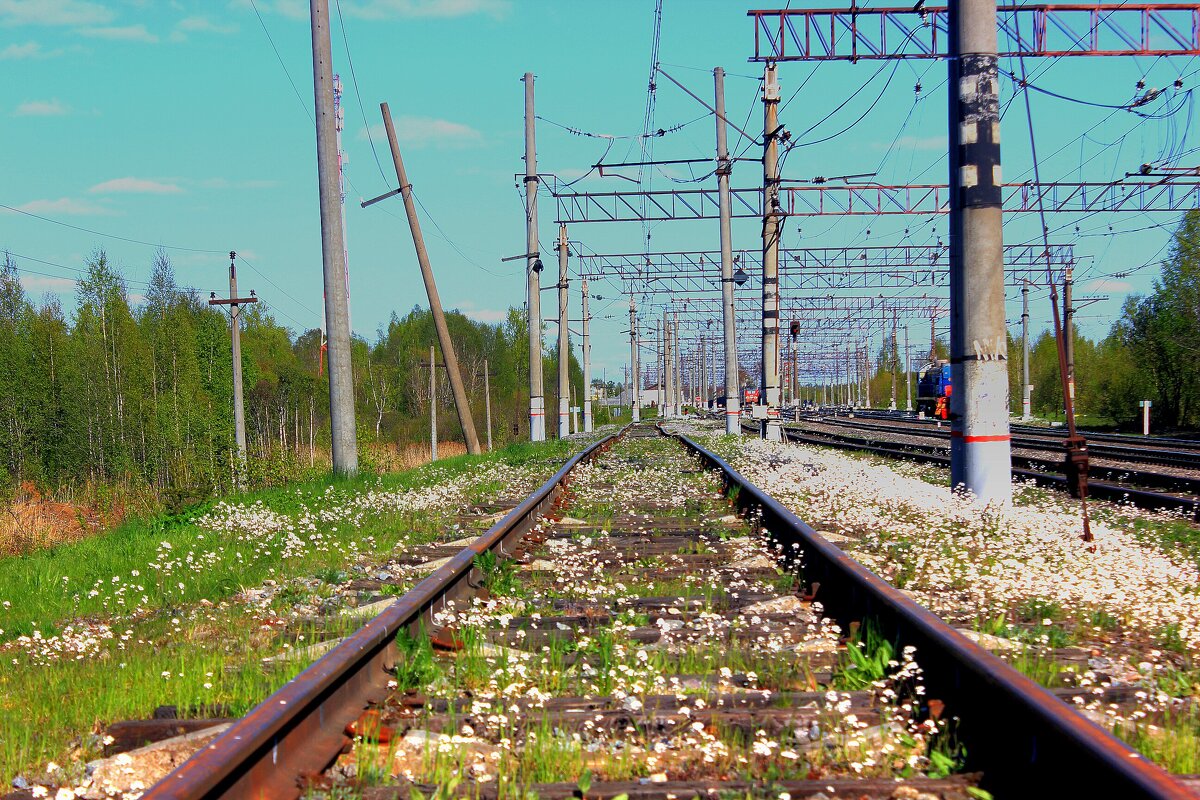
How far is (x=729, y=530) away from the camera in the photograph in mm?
9664

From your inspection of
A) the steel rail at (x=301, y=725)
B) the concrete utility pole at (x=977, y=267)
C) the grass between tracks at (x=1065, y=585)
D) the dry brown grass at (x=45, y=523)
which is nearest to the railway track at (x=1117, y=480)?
the grass between tracks at (x=1065, y=585)

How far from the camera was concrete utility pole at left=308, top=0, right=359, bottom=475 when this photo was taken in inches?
634

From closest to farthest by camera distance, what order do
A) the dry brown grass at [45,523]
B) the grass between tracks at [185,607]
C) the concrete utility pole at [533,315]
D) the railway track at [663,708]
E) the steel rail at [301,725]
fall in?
the steel rail at [301,725] < the railway track at [663,708] < the grass between tracks at [185,607] < the dry brown grass at [45,523] < the concrete utility pole at [533,315]

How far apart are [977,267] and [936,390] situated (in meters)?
46.6

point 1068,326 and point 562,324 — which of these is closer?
point 1068,326

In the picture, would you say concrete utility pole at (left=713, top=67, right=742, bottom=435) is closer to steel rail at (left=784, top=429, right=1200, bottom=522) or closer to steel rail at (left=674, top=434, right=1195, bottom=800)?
steel rail at (left=784, top=429, right=1200, bottom=522)

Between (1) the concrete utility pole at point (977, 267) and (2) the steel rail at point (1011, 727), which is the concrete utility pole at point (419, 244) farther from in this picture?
(2) the steel rail at point (1011, 727)

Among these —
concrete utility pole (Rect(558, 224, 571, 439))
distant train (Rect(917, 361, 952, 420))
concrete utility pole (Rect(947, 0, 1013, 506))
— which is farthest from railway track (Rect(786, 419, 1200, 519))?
distant train (Rect(917, 361, 952, 420))

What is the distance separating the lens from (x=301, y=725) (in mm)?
3455

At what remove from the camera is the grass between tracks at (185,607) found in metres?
4.25

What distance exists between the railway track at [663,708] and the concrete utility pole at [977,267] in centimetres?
470

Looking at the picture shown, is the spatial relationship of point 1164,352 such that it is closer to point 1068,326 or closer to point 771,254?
point 1068,326

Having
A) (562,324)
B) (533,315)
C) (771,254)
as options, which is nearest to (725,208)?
(771,254)

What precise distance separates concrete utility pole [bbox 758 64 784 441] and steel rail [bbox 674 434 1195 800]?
20398 mm
